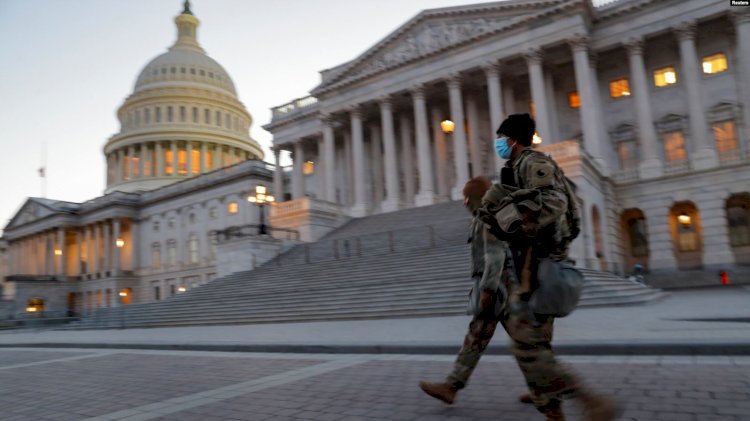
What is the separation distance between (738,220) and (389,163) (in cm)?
2309

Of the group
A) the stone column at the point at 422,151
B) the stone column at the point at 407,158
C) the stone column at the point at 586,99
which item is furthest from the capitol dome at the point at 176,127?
the stone column at the point at 586,99

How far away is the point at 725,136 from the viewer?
33188mm

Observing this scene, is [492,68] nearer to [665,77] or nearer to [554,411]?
[665,77]

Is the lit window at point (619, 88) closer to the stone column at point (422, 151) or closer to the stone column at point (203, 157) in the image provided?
the stone column at point (422, 151)

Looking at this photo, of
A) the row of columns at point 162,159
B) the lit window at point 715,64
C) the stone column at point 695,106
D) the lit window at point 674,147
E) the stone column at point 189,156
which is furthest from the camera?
the stone column at point 189,156

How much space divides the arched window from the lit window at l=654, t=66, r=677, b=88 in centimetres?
903

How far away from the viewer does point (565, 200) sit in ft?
12.5

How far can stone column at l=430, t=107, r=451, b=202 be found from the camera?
42.7m

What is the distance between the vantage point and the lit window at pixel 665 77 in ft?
117

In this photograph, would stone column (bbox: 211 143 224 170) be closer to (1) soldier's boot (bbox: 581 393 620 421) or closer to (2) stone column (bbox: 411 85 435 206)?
(2) stone column (bbox: 411 85 435 206)

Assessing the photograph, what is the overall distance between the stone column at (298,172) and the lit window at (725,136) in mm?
34431

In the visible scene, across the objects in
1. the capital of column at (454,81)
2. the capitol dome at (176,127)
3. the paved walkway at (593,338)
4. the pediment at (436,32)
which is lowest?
the paved walkway at (593,338)

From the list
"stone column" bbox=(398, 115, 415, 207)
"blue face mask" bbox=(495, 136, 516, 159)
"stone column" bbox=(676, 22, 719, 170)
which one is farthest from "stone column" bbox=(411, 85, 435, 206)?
"blue face mask" bbox=(495, 136, 516, 159)

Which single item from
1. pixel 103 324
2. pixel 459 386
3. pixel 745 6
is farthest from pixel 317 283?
pixel 745 6
